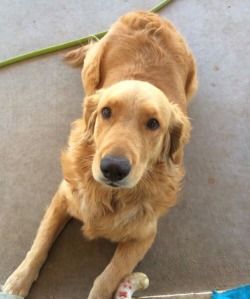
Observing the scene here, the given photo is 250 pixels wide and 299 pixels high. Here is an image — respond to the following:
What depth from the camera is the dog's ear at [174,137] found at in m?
1.69

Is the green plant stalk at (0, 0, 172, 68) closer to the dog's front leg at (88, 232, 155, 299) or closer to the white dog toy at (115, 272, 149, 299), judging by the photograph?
the dog's front leg at (88, 232, 155, 299)

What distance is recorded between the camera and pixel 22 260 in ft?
6.42

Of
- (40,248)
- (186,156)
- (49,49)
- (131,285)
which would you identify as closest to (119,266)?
(131,285)

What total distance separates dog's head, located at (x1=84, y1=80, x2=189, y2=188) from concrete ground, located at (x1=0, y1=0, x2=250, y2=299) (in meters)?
0.71

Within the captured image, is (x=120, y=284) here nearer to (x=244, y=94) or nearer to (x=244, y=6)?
(x=244, y=94)

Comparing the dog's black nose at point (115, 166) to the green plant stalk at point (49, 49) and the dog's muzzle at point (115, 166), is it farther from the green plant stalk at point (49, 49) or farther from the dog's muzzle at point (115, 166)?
the green plant stalk at point (49, 49)

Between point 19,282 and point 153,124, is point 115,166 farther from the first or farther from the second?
point 19,282

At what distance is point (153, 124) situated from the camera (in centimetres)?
154

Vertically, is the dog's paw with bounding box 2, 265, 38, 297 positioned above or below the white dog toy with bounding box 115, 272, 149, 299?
above

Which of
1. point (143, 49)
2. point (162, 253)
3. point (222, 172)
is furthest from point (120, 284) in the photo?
point (143, 49)

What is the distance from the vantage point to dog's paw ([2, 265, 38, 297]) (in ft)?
5.85

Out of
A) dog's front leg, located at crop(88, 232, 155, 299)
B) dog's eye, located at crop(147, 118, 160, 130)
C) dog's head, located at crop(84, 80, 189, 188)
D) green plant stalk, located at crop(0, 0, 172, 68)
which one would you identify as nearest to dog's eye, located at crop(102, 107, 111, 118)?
dog's head, located at crop(84, 80, 189, 188)

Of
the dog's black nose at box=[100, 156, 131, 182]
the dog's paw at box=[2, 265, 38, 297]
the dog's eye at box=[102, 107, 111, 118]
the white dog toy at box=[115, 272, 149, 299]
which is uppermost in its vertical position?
the dog's eye at box=[102, 107, 111, 118]

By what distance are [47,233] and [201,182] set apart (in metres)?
1.08
